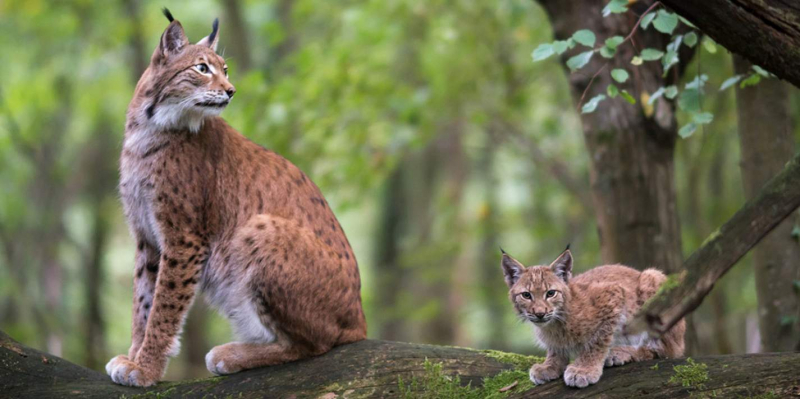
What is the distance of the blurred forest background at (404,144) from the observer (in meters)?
6.26

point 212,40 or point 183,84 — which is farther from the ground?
point 212,40

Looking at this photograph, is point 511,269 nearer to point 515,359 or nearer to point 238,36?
point 515,359

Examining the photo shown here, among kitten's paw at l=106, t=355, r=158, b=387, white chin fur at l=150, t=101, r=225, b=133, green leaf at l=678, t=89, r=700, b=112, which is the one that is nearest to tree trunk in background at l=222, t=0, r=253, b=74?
white chin fur at l=150, t=101, r=225, b=133

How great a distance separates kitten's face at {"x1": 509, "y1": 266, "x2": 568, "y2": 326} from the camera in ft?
14.4

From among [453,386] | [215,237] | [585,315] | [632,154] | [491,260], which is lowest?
[453,386]

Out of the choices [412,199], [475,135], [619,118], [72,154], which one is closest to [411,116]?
[619,118]

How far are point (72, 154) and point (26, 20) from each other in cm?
402

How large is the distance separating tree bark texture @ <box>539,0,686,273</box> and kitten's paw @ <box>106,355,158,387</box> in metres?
3.66

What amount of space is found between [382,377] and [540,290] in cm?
106

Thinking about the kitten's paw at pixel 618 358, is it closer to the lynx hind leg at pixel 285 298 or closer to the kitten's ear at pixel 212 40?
the lynx hind leg at pixel 285 298

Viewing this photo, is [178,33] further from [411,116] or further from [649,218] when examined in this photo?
[411,116]

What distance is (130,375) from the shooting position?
467 centimetres

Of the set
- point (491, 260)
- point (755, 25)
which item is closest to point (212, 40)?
point (755, 25)

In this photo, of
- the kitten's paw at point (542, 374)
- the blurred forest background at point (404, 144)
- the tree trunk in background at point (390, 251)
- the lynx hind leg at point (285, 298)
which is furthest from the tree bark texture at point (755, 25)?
the tree trunk in background at point (390, 251)
